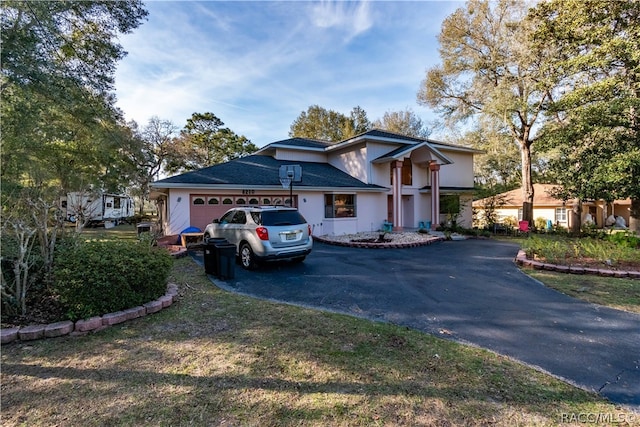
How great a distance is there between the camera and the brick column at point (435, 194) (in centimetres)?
1839

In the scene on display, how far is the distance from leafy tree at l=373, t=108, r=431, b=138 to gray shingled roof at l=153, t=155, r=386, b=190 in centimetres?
1981

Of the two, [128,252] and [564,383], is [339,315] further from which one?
[128,252]

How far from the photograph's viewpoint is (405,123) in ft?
120

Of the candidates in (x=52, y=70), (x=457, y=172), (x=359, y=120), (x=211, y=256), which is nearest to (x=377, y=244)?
(x=211, y=256)

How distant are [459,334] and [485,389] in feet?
4.49

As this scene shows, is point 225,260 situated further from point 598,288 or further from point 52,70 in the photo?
point 52,70

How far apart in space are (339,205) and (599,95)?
1230cm

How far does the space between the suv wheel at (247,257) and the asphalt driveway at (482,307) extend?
13.4 inches

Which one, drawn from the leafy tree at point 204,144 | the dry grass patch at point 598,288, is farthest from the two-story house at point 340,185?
the leafy tree at point 204,144

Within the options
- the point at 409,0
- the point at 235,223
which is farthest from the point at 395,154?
the point at 235,223

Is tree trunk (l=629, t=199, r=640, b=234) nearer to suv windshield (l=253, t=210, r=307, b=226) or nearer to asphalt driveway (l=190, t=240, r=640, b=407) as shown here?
asphalt driveway (l=190, t=240, r=640, b=407)

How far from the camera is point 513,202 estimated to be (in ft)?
92.5

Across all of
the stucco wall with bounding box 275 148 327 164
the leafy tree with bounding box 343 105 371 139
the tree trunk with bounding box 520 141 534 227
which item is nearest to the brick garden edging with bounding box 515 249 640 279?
the tree trunk with bounding box 520 141 534 227

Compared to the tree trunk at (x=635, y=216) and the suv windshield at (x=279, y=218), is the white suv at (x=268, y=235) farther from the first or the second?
the tree trunk at (x=635, y=216)
